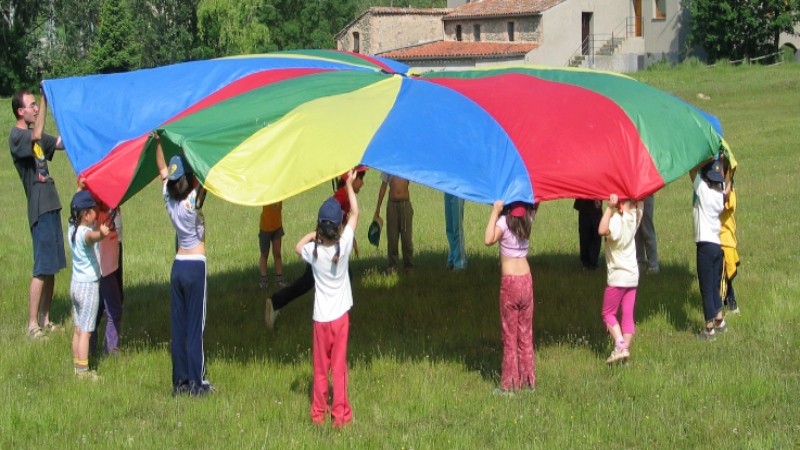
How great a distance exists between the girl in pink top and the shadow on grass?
462 millimetres

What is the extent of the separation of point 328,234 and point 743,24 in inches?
1651

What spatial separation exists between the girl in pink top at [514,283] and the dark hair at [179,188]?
2.06 m

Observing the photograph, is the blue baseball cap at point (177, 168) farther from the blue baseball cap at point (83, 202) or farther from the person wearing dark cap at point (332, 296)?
the person wearing dark cap at point (332, 296)

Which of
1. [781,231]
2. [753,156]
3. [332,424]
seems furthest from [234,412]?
[753,156]

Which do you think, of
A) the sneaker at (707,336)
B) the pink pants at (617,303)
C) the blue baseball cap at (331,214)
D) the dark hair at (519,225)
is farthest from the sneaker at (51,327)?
the sneaker at (707,336)

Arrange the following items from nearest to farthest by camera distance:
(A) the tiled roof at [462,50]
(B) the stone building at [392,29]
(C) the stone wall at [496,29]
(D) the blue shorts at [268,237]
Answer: (D) the blue shorts at [268,237], (A) the tiled roof at [462,50], (C) the stone wall at [496,29], (B) the stone building at [392,29]

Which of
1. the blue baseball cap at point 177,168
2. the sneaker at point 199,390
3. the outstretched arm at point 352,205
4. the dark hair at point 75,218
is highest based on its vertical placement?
the blue baseball cap at point 177,168

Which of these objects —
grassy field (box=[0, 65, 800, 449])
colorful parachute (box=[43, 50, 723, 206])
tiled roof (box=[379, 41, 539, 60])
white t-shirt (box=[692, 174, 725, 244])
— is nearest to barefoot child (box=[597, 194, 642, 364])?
grassy field (box=[0, 65, 800, 449])

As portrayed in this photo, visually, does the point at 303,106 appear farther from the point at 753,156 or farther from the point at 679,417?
the point at 753,156

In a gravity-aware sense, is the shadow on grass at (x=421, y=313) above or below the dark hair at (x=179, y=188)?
below

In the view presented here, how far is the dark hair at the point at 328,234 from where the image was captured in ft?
20.1

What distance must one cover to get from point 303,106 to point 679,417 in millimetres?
3378

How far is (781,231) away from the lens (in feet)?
41.2

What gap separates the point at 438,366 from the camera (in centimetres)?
757
